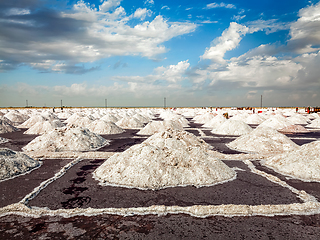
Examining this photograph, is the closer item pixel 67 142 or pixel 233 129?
pixel 67 142

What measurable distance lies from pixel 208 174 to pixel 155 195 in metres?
2.73

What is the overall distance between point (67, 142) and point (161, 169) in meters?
10.0

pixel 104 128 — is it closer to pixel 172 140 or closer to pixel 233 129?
pixel 172 140

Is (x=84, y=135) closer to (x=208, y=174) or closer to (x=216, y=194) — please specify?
(x=208, y=174)

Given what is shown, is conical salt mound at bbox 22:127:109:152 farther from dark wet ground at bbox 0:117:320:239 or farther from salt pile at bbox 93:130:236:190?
salt pile at bbox 93:130:236:190

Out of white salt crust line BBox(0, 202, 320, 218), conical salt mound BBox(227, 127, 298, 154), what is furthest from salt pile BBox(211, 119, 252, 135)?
white salt crust line BBox(0, 202, 320, 218)

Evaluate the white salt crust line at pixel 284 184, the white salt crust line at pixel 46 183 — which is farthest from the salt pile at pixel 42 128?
the white salt crust line at pixel 284 184

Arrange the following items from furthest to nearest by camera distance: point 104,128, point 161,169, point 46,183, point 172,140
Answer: point 104,128 → point 172,140 → point 161,169 → point 46,183

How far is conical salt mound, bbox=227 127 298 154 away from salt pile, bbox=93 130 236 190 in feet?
20.5

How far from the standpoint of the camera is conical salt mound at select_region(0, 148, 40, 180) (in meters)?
9.78

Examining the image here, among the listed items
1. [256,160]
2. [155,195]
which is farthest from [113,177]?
[256,160]

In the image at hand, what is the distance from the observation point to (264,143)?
618 inches

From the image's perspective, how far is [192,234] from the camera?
5.41m

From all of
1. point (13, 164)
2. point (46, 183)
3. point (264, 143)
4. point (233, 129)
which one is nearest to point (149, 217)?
point (46, 183)
